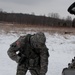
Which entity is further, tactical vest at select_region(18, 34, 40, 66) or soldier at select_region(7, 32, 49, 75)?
tactical vest at select_region(18, 34, 40, 66)

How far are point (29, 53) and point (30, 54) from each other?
30 millimetres

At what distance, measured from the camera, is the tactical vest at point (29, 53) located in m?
5.99

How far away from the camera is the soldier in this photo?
572 cm

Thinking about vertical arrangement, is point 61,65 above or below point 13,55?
below

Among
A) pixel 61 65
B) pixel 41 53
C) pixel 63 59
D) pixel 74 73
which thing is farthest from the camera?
pixel 63 59

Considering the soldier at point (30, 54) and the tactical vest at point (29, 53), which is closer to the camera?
the soldier at point (30, 54)

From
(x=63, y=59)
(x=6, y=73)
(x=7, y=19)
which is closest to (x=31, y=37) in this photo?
(x=6, y=73)

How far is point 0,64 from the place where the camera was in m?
11.7

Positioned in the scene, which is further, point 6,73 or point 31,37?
point 6,73

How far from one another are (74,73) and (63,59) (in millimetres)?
7762

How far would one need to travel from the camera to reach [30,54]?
20.0 feet

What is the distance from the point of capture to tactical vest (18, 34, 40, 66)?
5990mm

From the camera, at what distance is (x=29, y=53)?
240 inches

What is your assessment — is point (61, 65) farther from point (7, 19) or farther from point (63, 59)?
point (7, 19)
